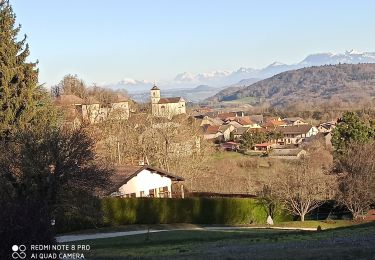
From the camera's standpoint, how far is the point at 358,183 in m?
41.5

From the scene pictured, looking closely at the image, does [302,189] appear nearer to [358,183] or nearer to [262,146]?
[358,183]

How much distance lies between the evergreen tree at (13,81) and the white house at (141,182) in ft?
26.1

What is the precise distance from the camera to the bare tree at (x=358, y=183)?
136 ft

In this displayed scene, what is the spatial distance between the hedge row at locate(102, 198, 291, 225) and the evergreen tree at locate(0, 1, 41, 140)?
7443mm

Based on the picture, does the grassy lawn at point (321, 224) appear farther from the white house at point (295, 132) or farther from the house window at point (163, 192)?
the white house at point (295, 132)

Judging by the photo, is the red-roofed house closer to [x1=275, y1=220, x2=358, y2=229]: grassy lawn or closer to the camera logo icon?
[x1=275, y1=220, x2=358, y2=229]: grassy lawn

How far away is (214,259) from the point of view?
44.3 ft

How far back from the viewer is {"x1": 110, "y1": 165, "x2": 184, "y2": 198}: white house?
3786 cm

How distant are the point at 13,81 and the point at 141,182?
1267 cm

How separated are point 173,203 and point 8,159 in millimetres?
18140

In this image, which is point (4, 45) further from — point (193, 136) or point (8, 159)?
point (193, 136)

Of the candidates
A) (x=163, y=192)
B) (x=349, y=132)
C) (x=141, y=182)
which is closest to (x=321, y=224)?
(x=163, y=192)

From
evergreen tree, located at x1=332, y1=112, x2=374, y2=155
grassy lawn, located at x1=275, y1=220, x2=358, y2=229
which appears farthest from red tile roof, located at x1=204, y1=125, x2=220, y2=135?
grassy lawn, located at x1=275, y1=220, x2=358, y2=229

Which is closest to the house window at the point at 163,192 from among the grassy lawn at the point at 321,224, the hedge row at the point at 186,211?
the hedge row at the point at 186,211
